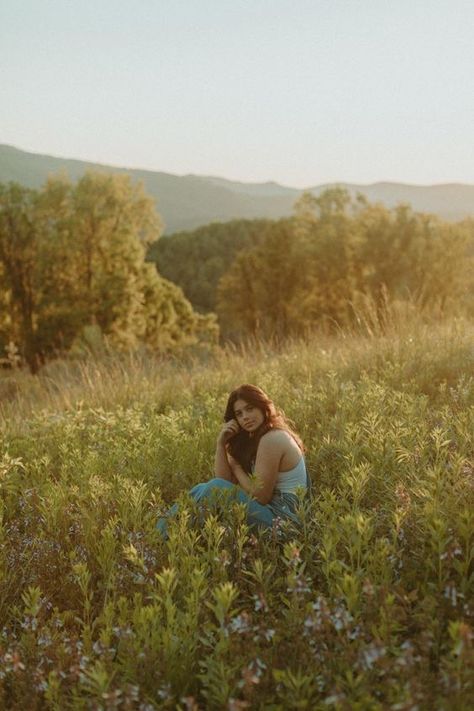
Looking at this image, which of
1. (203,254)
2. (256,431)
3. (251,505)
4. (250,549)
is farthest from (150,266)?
(203,254)

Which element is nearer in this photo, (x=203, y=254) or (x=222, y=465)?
(x=222, y=465)

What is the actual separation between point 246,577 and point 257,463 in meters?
1.04

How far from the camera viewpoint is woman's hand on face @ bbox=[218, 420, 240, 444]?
505 cm

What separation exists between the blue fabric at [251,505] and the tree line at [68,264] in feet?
80.8

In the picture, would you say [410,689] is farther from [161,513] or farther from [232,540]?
[161,513]

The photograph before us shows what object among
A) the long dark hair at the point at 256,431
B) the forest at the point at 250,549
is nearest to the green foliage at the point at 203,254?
the forest at the point at 250,549

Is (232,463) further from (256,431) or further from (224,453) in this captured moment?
(256,431)

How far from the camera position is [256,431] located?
16.9ft

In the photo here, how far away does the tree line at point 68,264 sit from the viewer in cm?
2975

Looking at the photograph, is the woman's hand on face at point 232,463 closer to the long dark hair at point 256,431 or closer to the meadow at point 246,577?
the long dark hair at point 256,431

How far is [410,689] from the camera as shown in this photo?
217 centimetres

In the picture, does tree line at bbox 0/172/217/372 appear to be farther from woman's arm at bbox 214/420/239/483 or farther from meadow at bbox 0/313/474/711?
woman's arm at bbox 214/420/239/483

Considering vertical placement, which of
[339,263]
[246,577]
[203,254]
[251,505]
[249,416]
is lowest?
[246,577]

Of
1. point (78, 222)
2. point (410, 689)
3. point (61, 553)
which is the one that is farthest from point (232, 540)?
point (78, 222)
